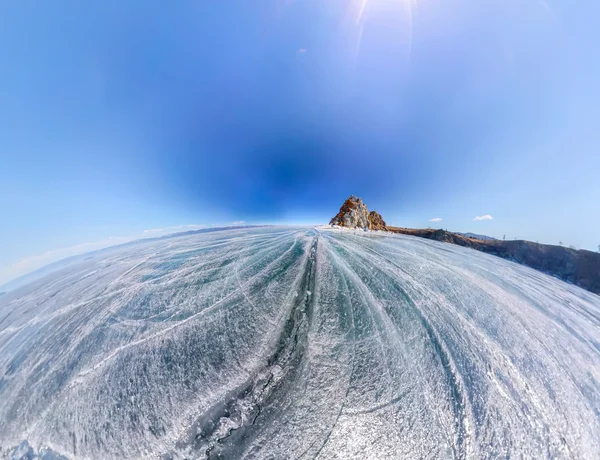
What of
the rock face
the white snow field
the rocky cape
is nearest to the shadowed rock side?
the rocky cape

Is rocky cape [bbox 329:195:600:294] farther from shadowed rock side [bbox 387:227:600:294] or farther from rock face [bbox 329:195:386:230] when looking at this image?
rock face [bbox 329:195:386:230]

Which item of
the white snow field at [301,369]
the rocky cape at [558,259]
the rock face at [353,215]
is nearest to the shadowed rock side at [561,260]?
the rocky cape at [558,259]

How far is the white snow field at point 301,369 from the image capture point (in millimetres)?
895

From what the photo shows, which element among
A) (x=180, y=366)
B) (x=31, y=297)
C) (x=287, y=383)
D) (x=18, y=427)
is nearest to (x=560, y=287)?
(x=287, y=383)

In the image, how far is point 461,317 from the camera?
1582 mm

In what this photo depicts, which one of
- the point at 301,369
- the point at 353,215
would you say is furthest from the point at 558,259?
the point at 301,369

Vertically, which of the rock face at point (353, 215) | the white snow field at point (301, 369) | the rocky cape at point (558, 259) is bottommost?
the white snow field at point (301, 369)

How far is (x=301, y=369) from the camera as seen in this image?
111 cm

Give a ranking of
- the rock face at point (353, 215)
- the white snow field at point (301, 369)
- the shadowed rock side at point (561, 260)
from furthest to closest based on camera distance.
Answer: the rock face at point (353, 215), the shadowed rock side at point (561, 260), the white snow field at point (301, 369)

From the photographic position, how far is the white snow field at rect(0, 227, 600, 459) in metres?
0.90

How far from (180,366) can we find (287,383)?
72cm

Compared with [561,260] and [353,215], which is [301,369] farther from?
[353,215]

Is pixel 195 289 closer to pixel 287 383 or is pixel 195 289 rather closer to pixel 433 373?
pixel 287 383

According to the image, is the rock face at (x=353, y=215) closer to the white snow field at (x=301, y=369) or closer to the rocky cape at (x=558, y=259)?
the rocky cape at (x=558, y=259)
